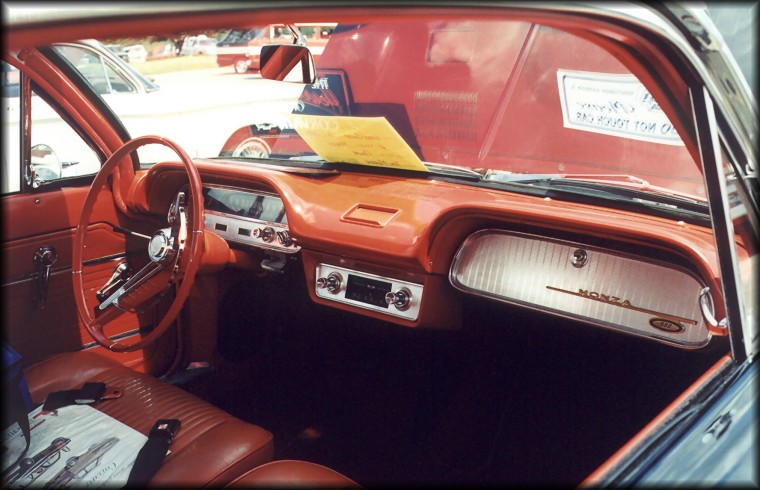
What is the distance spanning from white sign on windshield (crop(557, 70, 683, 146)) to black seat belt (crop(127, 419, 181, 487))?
154cm

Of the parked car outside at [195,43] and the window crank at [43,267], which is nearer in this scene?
the parked car outside at [195,43]

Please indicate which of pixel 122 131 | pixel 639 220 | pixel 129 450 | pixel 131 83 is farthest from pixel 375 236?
pixel 131 83

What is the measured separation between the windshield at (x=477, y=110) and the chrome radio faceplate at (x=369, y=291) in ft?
1.28

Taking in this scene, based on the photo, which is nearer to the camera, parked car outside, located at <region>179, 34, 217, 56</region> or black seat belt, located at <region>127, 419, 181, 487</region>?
parked car outside, located at <region>179, 34, 217, 56</region>

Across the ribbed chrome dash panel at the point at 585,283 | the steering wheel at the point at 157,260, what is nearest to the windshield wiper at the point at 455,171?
the ribbed chrome dash panel at the point at 585,283

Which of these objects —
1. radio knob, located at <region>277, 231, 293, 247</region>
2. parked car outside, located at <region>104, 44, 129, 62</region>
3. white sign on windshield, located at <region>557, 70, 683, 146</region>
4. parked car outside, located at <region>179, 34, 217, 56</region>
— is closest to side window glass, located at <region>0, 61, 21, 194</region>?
parked car outside, located at <region>104, 44, 129, 62</region>

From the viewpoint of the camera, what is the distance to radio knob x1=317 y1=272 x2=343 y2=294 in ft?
7.85

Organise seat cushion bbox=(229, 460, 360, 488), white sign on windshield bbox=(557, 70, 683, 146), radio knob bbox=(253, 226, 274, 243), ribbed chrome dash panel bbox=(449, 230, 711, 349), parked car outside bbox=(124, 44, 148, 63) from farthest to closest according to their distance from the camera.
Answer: radio knob bbox=(253, 226, 274, 243), white sign on windshield bbox=(557, 70, 683, 146), ribbed chrome dash panel bbox=(449, 230, 711, 349), parked car outside bbox=(124, 44, 148, 63), seat cushion bbox=(229, 460, 360, 488)

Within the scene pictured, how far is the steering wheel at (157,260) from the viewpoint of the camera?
2248 millimetres

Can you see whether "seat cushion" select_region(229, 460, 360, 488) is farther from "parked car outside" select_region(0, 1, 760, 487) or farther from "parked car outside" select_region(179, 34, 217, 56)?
"parked car outside" select_region(179, 34, 217, 56)

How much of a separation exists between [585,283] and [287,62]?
1127mm

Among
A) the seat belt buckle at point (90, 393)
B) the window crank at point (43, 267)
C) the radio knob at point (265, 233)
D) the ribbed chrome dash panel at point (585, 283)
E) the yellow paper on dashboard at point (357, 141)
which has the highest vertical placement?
the yellow paper on dashboard at point (357, 141)

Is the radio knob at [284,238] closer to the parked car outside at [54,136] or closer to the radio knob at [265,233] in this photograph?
the radio knob at [265,233]

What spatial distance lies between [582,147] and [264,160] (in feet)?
3.80
